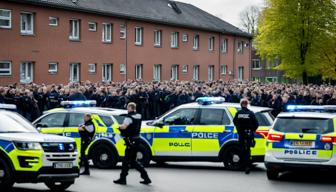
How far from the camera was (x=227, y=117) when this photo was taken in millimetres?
18406

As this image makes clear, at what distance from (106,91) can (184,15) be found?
3242cm

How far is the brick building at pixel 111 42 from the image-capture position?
3909 cm

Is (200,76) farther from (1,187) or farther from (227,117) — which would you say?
(1,187)

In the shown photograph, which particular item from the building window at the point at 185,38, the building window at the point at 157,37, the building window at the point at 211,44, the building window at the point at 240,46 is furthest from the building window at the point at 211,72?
the building window at the point at 157,37

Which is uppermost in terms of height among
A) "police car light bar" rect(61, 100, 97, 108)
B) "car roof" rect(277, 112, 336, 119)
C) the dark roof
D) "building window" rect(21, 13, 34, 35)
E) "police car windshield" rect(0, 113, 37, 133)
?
the dark roof

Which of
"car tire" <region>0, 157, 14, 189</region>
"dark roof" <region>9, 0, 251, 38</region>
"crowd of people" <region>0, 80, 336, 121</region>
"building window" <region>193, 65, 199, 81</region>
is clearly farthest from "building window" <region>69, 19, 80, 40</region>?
"car tire" <region>0, 157, 14, 189</region>

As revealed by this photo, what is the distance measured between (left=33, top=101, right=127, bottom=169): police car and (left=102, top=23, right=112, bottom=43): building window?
28381 millimetres

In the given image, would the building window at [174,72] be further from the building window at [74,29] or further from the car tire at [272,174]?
the car tire at [272,174]

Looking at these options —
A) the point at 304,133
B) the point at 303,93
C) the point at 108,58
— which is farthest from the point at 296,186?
the point at 108,58

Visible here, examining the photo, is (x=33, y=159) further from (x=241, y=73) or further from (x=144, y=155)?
(x=241, y=73)

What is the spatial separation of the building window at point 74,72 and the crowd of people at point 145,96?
11805 mm

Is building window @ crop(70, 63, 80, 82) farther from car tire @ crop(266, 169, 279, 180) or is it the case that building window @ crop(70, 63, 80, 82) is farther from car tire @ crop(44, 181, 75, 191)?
car tire @ crop(44, 181, 75, 191)

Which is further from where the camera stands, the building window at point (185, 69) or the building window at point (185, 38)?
the building window at point (185, 69)

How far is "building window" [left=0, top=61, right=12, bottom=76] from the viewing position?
3772 centimetres
